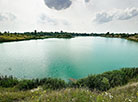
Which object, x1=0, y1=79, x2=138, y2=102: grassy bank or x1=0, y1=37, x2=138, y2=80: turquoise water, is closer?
x1=0, y1=79, x2=138, y2=102: grassy bank

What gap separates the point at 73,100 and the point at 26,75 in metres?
10.8

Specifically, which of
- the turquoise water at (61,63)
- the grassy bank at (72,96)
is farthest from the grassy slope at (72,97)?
the turquoise water at (61,63)

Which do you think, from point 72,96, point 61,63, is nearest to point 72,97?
point 72,96

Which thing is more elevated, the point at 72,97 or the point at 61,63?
the point at 72,97

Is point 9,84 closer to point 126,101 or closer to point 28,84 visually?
point 28,84

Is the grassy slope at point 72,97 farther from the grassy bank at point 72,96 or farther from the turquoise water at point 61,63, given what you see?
the turquoise water at point 61,63

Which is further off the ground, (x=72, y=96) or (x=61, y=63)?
(x=72, y=96)

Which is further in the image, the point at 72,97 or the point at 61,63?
the point at 61,63

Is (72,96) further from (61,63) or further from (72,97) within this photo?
(61,63)

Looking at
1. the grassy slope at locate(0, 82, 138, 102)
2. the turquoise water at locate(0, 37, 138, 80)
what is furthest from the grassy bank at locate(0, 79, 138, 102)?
the turquoise water at locate(0, 37, 138, 80)

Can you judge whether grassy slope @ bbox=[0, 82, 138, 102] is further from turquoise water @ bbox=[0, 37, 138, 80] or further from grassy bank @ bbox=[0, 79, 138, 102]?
turquoise water @ bbox=[0, 37, 138, 80]

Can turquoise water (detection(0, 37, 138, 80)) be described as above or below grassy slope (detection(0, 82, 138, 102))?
below

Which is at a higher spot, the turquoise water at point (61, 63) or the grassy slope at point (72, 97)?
the grassy slope at point (72, 97)

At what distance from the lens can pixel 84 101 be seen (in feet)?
7.95
